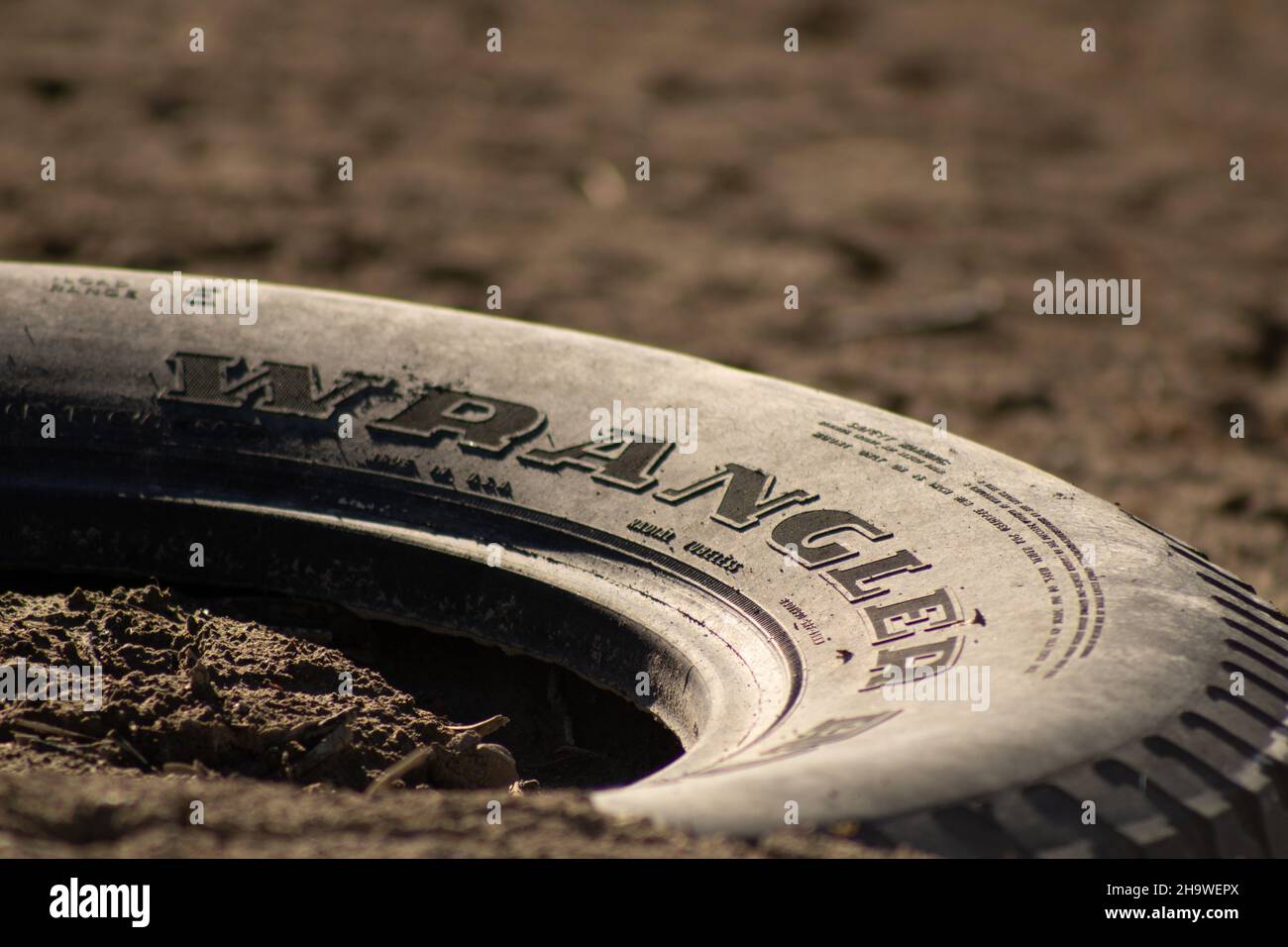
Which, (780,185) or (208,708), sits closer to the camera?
(208,708)

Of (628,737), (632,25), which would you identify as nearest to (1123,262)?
(632,25)

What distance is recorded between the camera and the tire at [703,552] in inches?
53.8

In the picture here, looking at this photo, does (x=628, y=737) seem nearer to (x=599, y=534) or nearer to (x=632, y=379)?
(x=599, y=534)

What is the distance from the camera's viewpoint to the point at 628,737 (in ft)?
6.07
